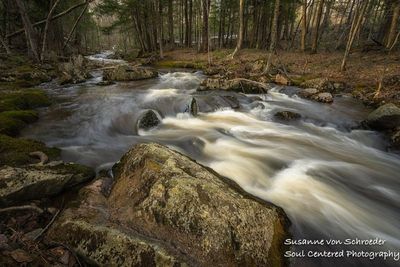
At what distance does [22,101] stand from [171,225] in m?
7.98

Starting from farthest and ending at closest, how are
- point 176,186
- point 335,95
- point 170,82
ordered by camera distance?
point 170,82, point 335,95, point 176,186

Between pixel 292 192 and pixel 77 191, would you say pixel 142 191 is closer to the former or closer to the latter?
pixel 77 191

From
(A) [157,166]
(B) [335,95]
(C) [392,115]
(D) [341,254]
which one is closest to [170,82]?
(B) [335,95]

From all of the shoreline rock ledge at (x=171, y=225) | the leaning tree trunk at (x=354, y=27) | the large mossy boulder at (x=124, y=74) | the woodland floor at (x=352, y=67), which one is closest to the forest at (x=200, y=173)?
the shoreline rock ledge at (x=171, y=225)

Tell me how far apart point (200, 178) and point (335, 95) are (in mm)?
10983

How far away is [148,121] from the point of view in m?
7.84

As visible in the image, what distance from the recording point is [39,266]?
231 cm

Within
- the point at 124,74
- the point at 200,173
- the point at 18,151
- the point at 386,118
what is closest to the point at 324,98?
the point at 386,118

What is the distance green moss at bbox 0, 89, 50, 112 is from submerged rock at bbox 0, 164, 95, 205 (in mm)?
4574

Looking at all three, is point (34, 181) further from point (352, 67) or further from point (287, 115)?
point (352, 67)

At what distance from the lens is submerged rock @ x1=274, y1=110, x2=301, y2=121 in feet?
30.4

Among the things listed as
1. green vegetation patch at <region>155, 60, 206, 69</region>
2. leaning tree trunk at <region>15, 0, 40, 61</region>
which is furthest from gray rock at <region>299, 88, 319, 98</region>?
leaning tree trunk at <region>15, 0, 40, 61</region>

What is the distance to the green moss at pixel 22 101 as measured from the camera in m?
7.41

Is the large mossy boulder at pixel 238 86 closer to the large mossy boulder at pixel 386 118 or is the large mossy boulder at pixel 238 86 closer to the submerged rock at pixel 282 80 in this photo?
the submerged rock at pixel 282 80
